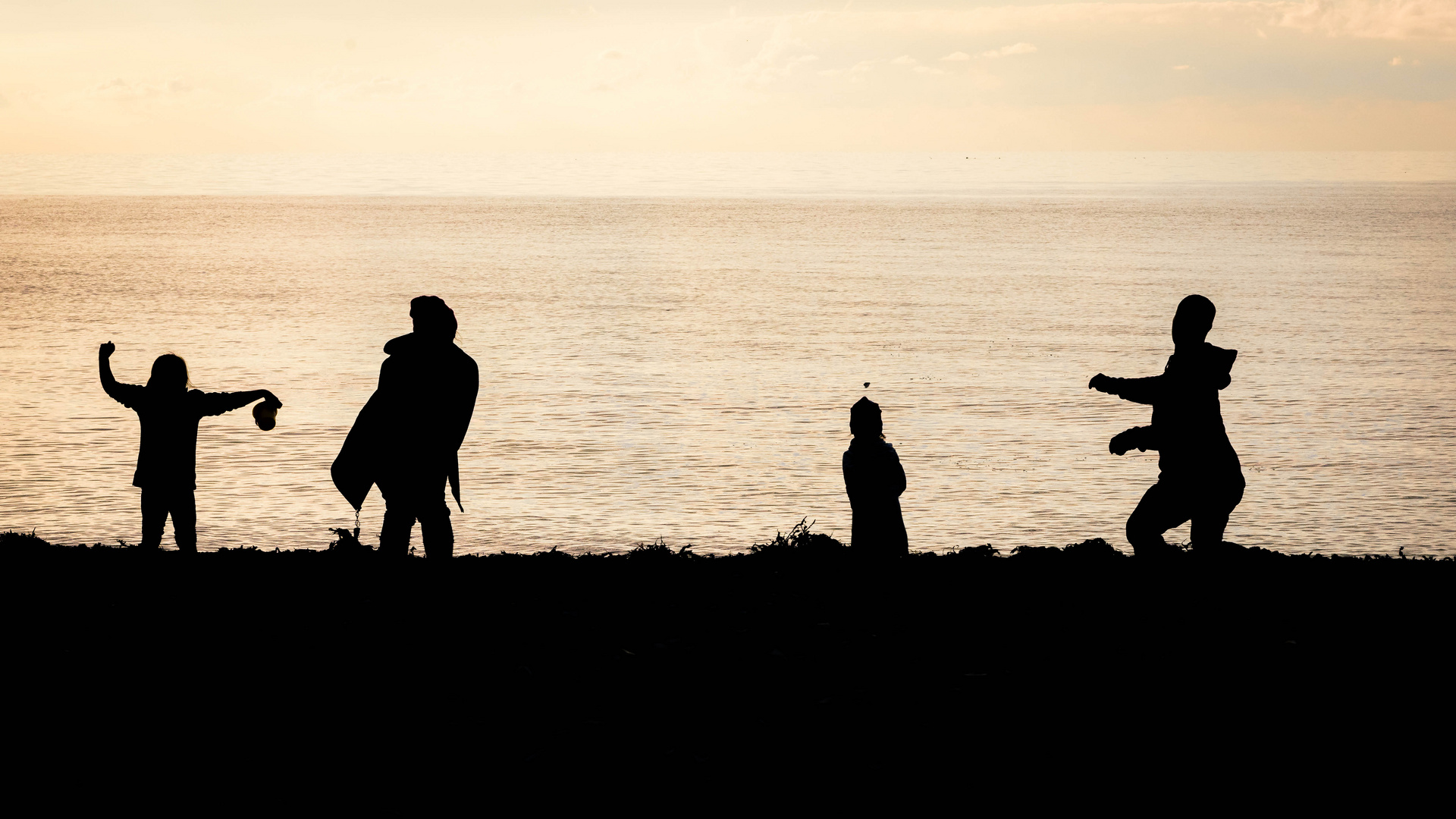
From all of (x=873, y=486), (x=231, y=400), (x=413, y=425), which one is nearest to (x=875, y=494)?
(x=873, y=486)

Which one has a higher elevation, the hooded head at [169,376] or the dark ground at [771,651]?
the hooded head at [169,376]

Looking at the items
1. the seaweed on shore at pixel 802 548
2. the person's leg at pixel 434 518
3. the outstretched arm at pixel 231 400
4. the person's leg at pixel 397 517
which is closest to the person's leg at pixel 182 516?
the outstretched arm at pixel 231 400

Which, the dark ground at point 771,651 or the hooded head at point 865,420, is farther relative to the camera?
the hooded head at point 865,420

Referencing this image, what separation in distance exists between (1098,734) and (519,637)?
322cm

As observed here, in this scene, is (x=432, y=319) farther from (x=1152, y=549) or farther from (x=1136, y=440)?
(x=1152, y=549)

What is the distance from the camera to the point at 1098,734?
6359 millimetres

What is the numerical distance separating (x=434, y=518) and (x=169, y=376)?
2.27 meters

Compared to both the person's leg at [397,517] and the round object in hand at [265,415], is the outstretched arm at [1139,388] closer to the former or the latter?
the person's leg at [397,517]

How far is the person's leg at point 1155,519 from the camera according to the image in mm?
8398

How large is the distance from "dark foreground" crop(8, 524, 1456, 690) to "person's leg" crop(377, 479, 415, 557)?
16cm

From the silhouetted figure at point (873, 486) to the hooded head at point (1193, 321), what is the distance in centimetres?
249

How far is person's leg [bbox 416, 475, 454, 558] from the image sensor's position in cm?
876

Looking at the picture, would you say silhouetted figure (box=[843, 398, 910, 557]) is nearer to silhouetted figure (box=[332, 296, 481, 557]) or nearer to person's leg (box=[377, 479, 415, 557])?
silhouetted figure (box=[332, 296, 481, 557])

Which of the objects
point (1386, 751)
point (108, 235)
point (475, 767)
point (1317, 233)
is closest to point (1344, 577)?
point (1386, 751)
